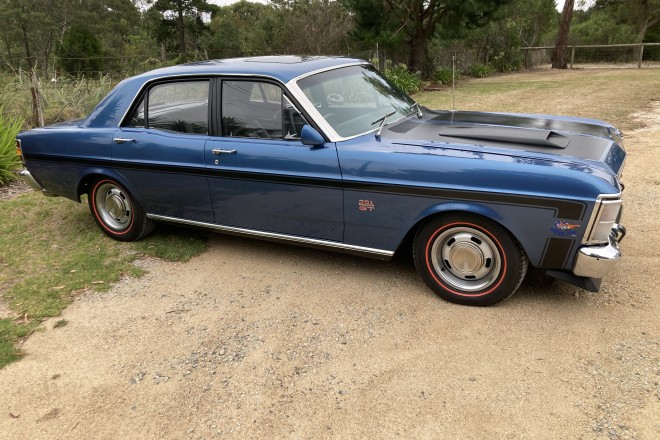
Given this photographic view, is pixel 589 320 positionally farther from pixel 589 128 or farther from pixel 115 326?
pixel 115 326

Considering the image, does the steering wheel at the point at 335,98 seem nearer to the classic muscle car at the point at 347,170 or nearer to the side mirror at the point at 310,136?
the classic muscle car at the point at 347,170

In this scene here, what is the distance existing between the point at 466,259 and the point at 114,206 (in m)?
3.34

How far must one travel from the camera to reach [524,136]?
11.7ft

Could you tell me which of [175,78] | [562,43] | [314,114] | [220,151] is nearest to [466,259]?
[314,114]

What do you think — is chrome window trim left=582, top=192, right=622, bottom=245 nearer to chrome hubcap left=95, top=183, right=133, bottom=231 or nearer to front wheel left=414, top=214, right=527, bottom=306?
front wheel left=414, top=214, right=527, bottom=306

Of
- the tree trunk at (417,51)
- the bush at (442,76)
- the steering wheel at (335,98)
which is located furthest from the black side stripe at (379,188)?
the bush at (442,76)

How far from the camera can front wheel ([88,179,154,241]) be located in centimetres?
482

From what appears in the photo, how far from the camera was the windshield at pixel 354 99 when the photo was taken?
386 centimetres

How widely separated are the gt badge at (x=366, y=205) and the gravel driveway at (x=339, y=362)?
652 millimetres

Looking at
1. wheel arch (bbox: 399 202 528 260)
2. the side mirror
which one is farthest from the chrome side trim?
the side mirror

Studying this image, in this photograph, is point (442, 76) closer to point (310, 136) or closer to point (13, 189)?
point (13, 189)

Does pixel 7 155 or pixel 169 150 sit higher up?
pixel 169 150

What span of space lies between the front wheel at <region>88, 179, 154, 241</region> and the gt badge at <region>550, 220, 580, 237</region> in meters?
3.53

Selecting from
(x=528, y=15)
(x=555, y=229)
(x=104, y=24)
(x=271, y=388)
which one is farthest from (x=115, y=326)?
(x=104, y=24)
